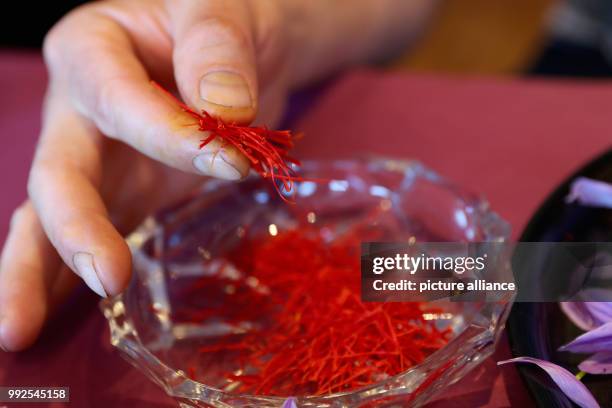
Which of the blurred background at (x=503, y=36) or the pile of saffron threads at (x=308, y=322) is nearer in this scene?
the pile of saffron threads at (x=308, y=322)

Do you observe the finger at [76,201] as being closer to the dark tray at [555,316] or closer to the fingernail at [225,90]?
the fingernail at [225,90]

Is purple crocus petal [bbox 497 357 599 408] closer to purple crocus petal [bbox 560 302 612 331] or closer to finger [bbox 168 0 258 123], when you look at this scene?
purple crocus petal [bbox 560 302 612 331]

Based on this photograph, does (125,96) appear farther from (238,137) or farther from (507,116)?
(507,116)

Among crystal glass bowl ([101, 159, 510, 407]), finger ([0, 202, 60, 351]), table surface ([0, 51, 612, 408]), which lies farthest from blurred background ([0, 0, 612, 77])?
finger ([0, 202, 60, 351])

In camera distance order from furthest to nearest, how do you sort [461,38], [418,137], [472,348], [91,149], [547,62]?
[461,38], [547,62], [418,137], [91,149], [472,348]

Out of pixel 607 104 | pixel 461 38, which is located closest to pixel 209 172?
pixel 607 104

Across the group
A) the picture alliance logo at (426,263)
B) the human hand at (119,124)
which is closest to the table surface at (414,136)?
the human hand at (119,124)
